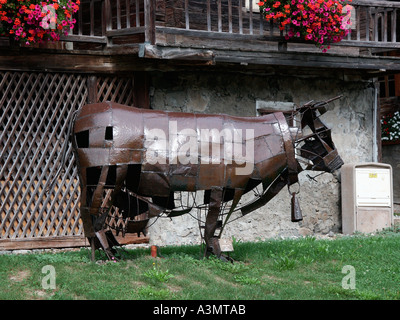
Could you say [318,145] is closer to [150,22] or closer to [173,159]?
[173,159]

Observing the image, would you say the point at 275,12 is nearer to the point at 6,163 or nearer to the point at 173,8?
the point at 173,8

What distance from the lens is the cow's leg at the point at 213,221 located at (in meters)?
6.91

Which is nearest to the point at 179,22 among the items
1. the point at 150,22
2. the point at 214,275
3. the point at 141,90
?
the point at 150,22

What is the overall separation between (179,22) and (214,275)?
551 cm

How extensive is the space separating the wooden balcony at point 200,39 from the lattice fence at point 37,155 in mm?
751

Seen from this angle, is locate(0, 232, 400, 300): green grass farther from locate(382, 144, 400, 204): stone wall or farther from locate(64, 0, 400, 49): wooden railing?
locate(382, 144, 400, 204): stone wall

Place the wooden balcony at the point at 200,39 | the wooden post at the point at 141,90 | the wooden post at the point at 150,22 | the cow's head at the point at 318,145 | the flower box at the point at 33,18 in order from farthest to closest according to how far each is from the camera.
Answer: the wooden post at the point at 141,90 < the wooden balcony at the point at 200,39 < the wooden post at the point at 150,22 < the flower box at the point at 33,18 < the cow's head at the point at 318,145

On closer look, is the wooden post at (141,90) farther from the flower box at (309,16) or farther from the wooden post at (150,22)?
the flower box at (309,16)

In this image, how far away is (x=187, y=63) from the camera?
31.8ft

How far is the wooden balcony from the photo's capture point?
30.7 feet

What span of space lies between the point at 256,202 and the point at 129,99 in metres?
3.86

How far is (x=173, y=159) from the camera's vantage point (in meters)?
6.77

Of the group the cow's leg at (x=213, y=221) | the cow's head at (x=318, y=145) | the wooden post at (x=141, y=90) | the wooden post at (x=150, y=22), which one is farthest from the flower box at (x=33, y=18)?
the cow's head at (x=318, y=145)

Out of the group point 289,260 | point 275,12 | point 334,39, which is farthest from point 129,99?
point 289,260
